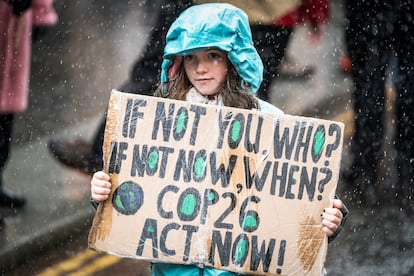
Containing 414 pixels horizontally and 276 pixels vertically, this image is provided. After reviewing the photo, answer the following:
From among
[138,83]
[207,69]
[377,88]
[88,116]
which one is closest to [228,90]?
[207,69]

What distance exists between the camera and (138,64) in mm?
6445

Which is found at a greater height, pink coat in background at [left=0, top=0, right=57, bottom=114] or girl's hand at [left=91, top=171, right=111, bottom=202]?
pink coat in background at [left=0, top=0, right=57, bottom=114]

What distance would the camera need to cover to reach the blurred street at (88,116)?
5875 millimetres

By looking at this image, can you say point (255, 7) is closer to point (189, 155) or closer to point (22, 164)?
point (22, 164)

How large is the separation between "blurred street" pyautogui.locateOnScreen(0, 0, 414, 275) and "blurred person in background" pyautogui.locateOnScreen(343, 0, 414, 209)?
8cm

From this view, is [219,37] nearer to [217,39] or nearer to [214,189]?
[217,39]

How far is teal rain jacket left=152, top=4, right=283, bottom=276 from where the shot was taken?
349 cm

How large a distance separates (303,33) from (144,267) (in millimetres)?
3122

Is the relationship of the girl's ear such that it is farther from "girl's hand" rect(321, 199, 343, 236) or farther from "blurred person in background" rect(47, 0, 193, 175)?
"blurred person in background" rect(47, 0, 193, 175)

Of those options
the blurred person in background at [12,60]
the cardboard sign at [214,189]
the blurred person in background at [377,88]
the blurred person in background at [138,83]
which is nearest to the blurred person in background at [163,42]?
the blurred person in background at [138,83]

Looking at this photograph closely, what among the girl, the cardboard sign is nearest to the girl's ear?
the girl

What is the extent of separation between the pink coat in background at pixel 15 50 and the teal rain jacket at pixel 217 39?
2.61 m

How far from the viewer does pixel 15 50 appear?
20.2ft

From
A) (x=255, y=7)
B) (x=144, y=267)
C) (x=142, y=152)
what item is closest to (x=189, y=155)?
(x=142, y=152)
